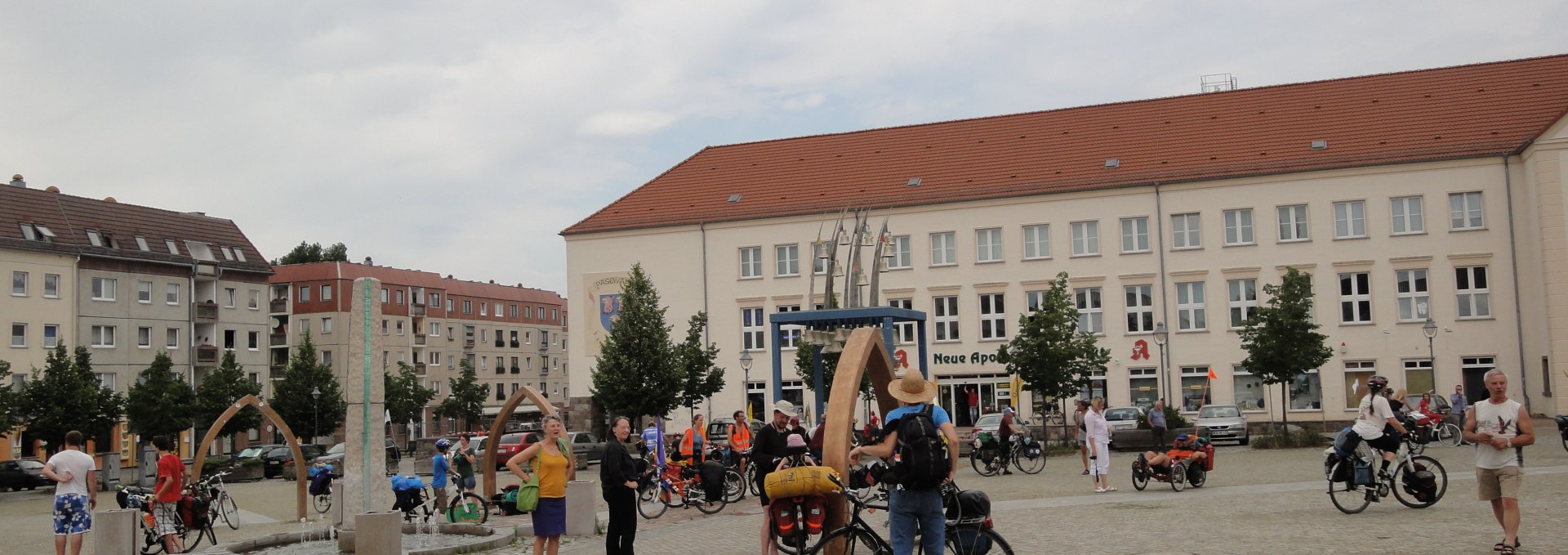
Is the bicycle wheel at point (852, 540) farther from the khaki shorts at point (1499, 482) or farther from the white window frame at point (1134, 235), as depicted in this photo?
the white window frame at point (1134, 235)

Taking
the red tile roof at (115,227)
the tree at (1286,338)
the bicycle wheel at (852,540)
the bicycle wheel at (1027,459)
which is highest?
the red tile roof at (115,227)

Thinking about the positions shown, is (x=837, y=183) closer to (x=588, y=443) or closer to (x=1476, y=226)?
(x=588, y=443)

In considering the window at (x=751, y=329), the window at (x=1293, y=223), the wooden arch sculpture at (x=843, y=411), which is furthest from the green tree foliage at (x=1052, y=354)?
the wooden arch sculpture at (x=843, y=411)

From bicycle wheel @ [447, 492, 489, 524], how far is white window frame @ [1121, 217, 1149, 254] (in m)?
37.7

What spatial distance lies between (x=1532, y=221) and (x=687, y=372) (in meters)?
30.0

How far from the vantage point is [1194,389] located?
5069 centimetres

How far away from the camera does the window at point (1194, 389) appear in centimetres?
5019

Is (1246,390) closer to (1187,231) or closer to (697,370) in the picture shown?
(1187,231)

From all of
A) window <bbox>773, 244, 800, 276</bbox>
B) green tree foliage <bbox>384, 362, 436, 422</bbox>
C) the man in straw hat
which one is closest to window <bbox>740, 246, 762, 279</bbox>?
window <bbox>773, 244, 800, 276</bbox>

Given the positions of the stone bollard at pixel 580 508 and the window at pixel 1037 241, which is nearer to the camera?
the stone bollard at pixel 580 508

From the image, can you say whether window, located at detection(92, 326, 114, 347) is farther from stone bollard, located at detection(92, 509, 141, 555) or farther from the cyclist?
the cyclist

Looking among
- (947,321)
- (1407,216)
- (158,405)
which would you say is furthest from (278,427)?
(1407,216)

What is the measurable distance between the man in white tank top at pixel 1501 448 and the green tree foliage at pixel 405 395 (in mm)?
74592

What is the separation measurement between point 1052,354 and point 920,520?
98.4 feet
